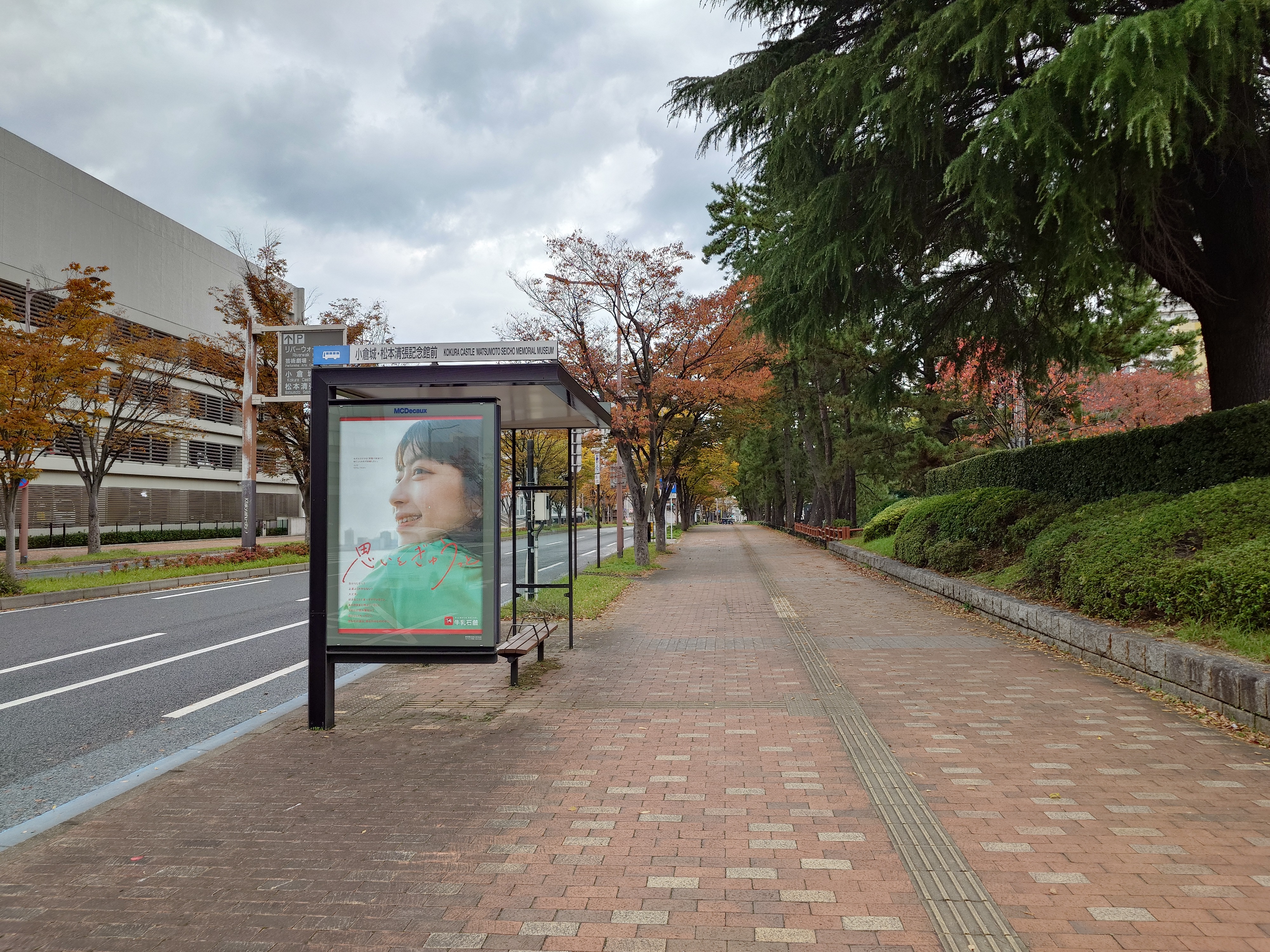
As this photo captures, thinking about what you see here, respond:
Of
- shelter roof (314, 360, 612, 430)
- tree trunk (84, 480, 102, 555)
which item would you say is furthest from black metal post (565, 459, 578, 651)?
tree trunk (84, 480, 102, 555)

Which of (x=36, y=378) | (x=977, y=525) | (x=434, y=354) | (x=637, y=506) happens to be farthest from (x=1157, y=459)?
(x=36, y=378)

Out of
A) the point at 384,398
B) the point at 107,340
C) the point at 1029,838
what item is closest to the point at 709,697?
the point at 1029,838

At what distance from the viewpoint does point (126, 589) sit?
16.5 metres

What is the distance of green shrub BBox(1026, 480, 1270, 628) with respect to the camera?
6.45 metres

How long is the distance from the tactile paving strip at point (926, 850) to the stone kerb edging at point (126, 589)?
1465 cm

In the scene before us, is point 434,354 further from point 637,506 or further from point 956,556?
point 637,506

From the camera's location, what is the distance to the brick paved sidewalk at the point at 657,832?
2.97 m

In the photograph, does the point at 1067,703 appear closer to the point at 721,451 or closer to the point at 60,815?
the point at 60,815

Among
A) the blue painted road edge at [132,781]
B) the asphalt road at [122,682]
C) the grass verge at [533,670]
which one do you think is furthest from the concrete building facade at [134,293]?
the blue painted road edge at [132,781]

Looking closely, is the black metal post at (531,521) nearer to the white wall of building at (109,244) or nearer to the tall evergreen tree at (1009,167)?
the tall evergreen tree at (1009,167)

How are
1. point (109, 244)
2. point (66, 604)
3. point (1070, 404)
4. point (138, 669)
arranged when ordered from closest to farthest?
point (138, 669) < point (66, 604) < point (1070, 404) < point (109, 244)

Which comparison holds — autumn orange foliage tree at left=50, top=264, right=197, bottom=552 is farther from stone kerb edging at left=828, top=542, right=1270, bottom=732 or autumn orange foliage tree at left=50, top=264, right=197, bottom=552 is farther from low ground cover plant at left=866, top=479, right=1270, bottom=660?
low ground cover plant at left=866, top=479, right=1270, bottom=660

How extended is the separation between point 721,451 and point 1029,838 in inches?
1648

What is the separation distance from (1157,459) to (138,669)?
12.2 meters
